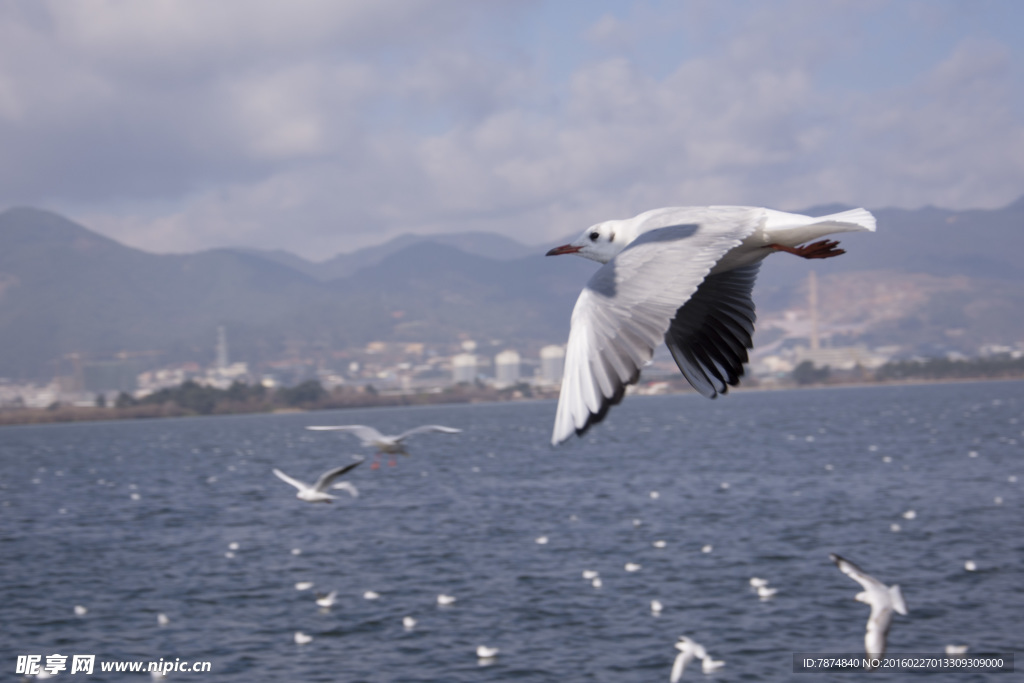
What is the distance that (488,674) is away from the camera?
1731 centimetres

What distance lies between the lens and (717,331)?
→ 192 inches

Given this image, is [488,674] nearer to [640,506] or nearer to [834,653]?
[834,653]

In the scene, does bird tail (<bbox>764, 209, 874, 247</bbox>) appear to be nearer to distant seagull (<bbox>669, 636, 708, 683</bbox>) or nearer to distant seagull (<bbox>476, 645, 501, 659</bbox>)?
distant seagull (<bbox>669, 636, 708, 683</bbox>)

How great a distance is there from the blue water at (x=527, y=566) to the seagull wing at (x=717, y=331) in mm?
1465

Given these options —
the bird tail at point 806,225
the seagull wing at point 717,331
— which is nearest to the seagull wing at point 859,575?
the seagull wing at point 717,331

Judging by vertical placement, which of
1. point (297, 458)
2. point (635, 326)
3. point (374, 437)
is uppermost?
point (635, 326)

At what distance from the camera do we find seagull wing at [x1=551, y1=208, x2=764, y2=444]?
312 cm

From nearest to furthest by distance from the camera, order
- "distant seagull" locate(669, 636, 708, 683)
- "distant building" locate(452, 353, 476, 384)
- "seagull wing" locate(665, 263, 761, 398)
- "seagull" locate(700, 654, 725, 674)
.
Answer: "seagull wing" locate(665, 263, 761, 398) < "distant seagull" locate(669, 636, 708, 683) < "seagull" locate(700, 654, 725, 674) < "distant building" locate(452, 353, 476, 384)

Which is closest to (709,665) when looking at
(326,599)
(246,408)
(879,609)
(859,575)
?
(879,609)

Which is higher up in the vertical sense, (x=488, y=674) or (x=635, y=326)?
(x=635, y=326)

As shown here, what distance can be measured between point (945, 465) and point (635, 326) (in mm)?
51686

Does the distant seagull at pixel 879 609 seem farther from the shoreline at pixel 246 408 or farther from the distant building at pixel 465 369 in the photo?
the distant building at pixel 465 369

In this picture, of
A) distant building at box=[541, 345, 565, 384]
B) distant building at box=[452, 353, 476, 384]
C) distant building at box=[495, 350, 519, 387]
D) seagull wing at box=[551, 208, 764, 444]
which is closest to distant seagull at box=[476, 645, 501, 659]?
seagull wing at box=[551, 208, 764, 444]

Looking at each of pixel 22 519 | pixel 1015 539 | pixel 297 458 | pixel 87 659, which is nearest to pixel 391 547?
pixel 87 659
